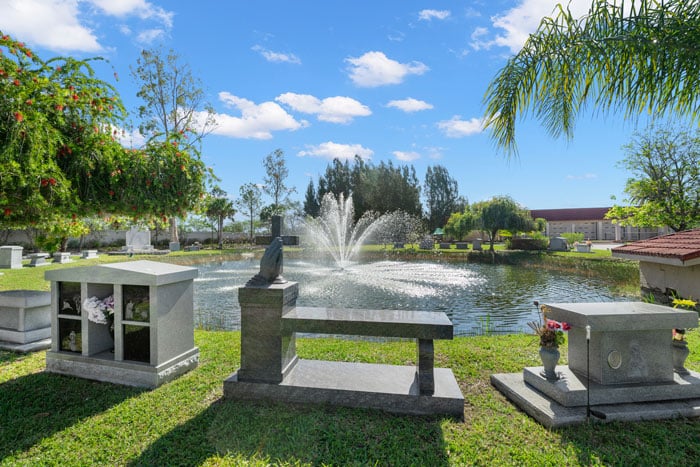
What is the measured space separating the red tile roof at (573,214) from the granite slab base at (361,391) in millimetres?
53016

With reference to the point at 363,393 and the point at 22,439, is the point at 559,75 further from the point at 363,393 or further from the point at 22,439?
the point at 22,439

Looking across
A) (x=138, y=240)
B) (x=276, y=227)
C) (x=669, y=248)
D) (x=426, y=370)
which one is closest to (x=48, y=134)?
(x=276, y=227)

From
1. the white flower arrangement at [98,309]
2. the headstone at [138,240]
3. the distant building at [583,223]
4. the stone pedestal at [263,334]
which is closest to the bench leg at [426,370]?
the stone pedestal at [263,334]

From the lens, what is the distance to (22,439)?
298 centimetres

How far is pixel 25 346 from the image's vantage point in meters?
5.12

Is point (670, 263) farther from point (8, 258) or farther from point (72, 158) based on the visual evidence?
point (8, 258)

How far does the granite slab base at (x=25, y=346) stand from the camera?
5.06m

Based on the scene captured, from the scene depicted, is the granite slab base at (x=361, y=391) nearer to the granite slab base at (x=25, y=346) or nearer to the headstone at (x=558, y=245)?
the granite slab base at (x=25, y=346)

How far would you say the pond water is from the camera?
27.2ft

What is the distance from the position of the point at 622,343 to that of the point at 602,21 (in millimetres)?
3265

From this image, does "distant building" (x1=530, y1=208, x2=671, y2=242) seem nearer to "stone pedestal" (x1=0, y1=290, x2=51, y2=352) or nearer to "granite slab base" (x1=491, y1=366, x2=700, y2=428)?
"granite slab base" (x1=491, y1=366, x2=700, y2=428)

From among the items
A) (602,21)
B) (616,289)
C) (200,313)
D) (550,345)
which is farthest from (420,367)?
(616,289)

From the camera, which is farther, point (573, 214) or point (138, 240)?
point (573, 214)

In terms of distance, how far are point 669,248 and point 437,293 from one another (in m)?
5.66
